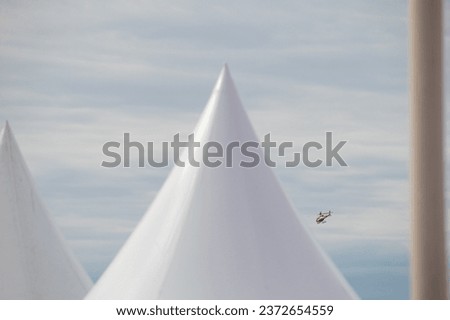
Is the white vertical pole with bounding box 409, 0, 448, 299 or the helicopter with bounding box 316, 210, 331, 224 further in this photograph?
the helicopter with bounding box 316, 210, 331, 224

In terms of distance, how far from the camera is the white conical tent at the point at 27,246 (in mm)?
6895

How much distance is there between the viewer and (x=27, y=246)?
702 cm

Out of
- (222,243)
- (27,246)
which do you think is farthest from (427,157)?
(27,246)

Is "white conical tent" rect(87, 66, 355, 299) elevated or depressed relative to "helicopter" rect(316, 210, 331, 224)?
depressed

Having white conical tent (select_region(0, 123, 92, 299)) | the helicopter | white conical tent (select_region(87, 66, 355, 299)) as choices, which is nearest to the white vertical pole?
white conical tent (select_region(87, 66, 355, 299))

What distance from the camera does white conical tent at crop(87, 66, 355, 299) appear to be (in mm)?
5680

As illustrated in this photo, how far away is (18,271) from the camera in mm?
6906

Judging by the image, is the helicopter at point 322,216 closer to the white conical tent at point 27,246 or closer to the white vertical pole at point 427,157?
the white vertical pole at point 427,157

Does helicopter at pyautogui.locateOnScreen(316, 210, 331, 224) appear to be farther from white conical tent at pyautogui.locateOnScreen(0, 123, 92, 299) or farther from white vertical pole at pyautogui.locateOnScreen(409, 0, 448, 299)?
white conical tent at pyautogui.locateOnScreen(0, 123, 92, 299)

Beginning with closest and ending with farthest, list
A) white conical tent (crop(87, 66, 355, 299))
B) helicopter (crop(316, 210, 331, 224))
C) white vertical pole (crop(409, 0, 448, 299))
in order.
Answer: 1. white conical tent (crop(87, 66, 355, 299))
2. white vertical pole (crop(409, 0, 448, 299))
3. helicopter (crop(316, 210, 331, 224))

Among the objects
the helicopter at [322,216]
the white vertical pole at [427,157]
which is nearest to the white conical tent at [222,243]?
the white vertical pole at [427,157]

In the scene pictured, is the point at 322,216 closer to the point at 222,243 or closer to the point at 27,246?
the point at 27,246

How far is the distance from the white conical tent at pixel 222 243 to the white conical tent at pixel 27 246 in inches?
43.7

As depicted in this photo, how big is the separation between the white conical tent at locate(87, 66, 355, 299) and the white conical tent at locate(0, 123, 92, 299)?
3.64 ft
